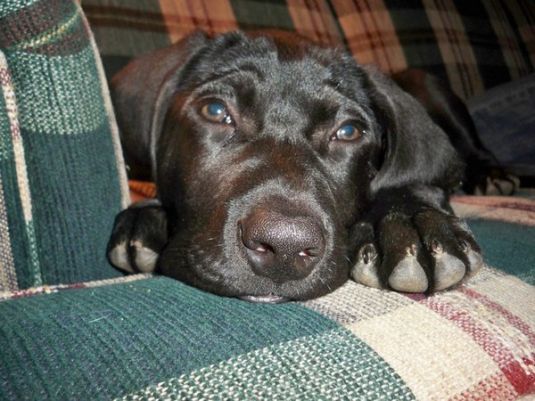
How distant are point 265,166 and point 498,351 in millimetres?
883

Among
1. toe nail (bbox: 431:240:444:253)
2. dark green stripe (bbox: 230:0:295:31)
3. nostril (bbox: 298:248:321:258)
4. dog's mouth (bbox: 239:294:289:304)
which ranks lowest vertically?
toe nail (bbox: 431:240:444:253)

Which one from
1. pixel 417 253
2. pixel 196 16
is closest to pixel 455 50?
pixel 196 16

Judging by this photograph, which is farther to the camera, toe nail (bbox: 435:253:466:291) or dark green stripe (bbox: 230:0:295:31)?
dark green stripe (bbox: 230:0:295:31)

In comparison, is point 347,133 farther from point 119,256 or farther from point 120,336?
point 120,336

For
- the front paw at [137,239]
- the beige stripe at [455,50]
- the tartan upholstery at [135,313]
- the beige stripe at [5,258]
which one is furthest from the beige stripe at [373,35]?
the beige stripe at [5,258]

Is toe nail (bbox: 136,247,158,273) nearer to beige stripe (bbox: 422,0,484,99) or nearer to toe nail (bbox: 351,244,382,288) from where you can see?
toe nail (bbox: 351,244,382,288)

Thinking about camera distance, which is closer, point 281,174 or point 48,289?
point 48,289

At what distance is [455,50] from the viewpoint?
4.35 metres

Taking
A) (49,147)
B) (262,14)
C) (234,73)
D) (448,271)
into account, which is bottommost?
(448,271)

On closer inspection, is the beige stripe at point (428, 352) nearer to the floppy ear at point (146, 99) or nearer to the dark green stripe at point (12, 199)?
the dark green stripe at point (12, 199)

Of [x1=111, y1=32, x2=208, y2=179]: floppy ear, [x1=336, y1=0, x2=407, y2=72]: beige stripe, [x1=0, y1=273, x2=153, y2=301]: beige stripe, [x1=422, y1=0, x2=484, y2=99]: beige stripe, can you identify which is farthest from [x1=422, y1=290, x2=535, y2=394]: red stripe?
[x1=422, y1=0, x2=484, y2=99]: beige stripe

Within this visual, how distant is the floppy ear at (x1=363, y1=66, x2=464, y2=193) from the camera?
6.59 feet

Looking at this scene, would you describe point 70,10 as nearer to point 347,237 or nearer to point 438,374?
point 347,237

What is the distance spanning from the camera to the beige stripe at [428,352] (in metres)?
0.87
